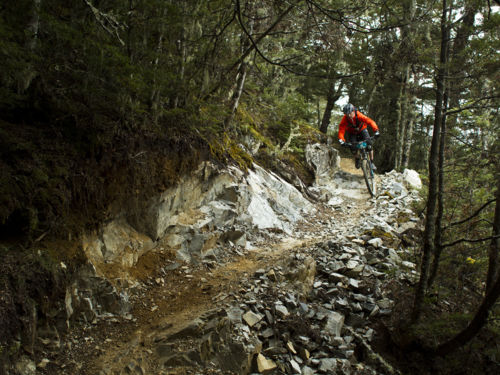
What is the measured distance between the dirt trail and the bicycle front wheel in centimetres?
590

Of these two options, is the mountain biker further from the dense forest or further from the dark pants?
the dense forest

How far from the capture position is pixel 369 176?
12.8 m

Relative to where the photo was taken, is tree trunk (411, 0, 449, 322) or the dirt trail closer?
the dirt trail

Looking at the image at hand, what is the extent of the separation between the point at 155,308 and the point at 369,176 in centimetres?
1077

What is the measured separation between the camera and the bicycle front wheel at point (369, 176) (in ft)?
37.2

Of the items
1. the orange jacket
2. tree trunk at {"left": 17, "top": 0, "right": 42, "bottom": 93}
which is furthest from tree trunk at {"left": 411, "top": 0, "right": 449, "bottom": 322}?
the orange jacket

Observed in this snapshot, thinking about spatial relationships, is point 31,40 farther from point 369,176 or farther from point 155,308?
point 369,176

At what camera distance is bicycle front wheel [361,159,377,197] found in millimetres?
11328

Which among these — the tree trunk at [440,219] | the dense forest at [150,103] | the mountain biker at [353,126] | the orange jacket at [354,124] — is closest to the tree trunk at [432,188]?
the dense forest at [150,103]

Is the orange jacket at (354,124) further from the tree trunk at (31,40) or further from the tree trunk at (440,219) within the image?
the tree trunk at (31,40)

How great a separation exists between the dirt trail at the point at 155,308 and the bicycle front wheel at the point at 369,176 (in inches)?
232

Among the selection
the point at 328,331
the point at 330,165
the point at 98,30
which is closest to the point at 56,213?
the point at 98,30

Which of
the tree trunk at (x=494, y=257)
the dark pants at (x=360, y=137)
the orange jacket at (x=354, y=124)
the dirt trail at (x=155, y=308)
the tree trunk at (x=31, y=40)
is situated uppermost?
the orange jacket at (x=354, y=124)

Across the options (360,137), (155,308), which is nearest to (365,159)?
(360,137)
